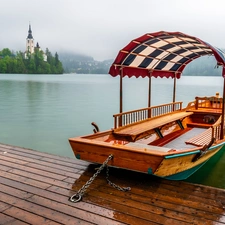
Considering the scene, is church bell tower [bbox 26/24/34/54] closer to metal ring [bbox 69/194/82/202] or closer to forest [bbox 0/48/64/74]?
forest [bbox 0/48/64/74]

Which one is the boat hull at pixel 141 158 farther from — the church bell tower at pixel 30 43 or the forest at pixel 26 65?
the church bell tower at pixel 30 43

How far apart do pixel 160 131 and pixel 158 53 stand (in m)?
2.11

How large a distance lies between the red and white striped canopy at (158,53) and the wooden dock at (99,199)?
9.36 ft

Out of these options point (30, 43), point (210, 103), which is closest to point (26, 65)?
point (30, 43)

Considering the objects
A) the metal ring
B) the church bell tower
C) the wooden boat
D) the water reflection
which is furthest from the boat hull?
the church bell tower

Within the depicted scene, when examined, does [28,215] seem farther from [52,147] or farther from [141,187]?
[52,147]

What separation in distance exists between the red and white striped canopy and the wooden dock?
9.36 feet

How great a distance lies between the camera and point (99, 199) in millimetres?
3424

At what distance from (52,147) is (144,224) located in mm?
7297

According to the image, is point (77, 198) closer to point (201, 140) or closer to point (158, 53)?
point (201, 140)

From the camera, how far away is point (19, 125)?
13.3m

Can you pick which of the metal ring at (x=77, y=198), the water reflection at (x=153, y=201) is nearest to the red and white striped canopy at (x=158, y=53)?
the water reflection at (x=153, y=201)

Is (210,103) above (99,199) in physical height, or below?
above

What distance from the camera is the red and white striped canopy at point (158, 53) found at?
18.4ft
